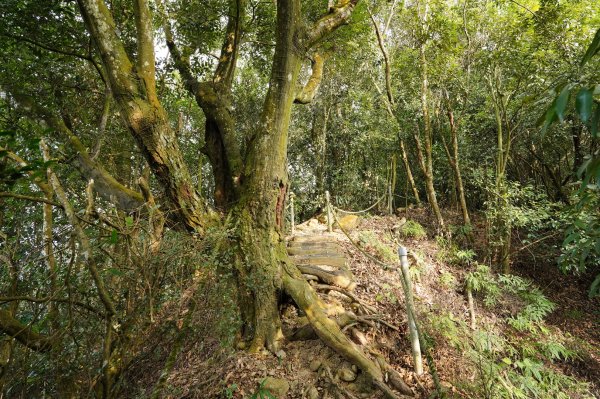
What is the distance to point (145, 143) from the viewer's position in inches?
133

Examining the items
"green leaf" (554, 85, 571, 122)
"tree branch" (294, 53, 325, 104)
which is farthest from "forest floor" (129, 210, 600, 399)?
"tree branch" (294, 53, 325, 104)

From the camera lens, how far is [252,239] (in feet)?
12.9

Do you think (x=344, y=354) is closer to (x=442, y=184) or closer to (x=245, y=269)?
(x=245, y=269)

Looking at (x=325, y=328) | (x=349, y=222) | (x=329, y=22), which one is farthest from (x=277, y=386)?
Result: (x=349, y=222)

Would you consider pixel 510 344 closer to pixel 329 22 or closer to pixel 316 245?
pixel 316 245

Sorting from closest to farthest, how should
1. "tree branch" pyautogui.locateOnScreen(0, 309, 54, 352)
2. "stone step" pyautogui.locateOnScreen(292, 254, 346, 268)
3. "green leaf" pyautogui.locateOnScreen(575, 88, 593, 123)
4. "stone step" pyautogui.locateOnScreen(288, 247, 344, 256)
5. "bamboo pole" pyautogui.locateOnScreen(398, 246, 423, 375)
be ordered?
"green leaf" pyautogui.locateOnScreen(575, 88, 593, 123), "tree branch" pyautogui.locateOnScreen(0, 309, 54, 352), "bamboo pole" pyautogui.locateOnScreen(398, 246, 423, 375), "stone step" pyautogui.locateOnScreen(292, 254, 346, 268), "stone step" pyautogui.locateOnScreen(288, 247, 344, 256)

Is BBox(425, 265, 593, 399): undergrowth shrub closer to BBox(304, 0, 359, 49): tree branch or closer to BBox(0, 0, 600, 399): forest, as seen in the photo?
BBox(0, 0, 600, 399): forest

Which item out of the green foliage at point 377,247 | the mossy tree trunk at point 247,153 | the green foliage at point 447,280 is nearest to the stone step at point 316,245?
the green foliage at point 377,247

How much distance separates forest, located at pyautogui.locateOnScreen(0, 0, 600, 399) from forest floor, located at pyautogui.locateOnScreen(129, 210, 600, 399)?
0.08 ft

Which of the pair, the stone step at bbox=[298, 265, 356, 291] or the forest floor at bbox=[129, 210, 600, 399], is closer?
the forest floor at bbox=[129, 210, 600, 399]

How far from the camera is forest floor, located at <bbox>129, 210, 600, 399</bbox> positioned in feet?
11.0

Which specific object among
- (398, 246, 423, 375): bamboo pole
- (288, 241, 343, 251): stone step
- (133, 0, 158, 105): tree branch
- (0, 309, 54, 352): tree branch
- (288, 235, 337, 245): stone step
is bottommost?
(398, 246, 423, 375): bamboo pole

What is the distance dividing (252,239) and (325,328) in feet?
4.44

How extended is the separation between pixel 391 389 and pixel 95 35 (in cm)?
481
